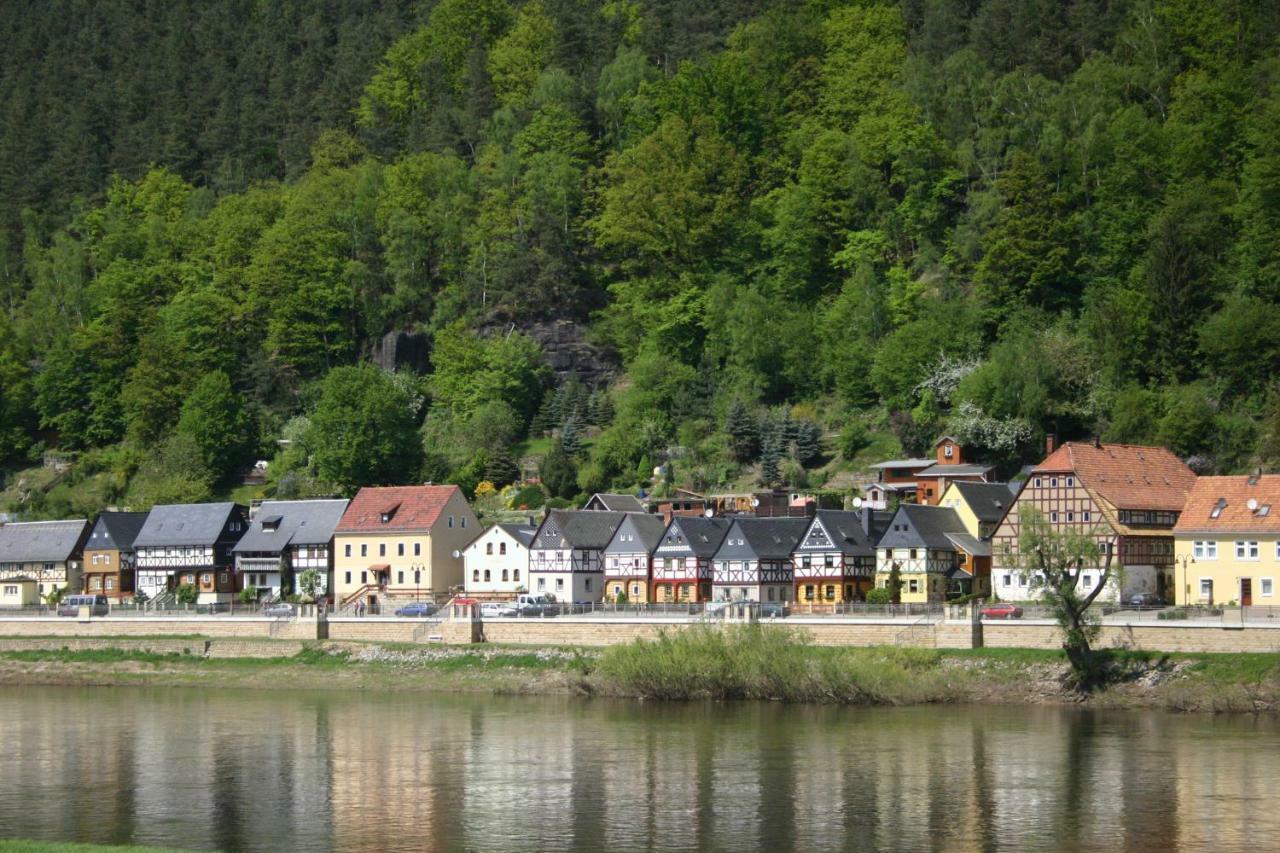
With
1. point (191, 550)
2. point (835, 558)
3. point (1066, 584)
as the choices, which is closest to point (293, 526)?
point (191, 550)

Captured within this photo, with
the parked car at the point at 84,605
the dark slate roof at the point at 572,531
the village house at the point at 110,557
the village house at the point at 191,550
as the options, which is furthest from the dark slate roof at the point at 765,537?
the village house at the point at 110,557

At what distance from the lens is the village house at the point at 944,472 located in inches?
3334

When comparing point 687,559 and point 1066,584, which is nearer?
point 1066,584

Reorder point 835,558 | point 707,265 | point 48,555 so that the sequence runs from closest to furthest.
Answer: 1. point 835,558
2. point 48,555
3. point 707,265

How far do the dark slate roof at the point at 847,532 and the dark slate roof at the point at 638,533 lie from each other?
7378 mm

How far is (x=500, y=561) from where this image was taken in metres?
85.6

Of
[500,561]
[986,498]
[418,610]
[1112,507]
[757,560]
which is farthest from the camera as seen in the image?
[500,561]

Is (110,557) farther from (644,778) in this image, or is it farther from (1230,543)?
(1230,543)

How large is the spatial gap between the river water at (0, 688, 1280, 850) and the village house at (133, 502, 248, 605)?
28352 millimetres

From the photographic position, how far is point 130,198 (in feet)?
497

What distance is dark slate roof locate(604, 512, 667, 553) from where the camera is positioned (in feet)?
270

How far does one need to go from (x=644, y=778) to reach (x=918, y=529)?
30823 mm

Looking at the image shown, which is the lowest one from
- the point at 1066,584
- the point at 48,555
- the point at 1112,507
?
the point at 1066,584

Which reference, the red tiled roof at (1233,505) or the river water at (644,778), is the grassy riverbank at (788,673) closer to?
the river water at (644,778)
